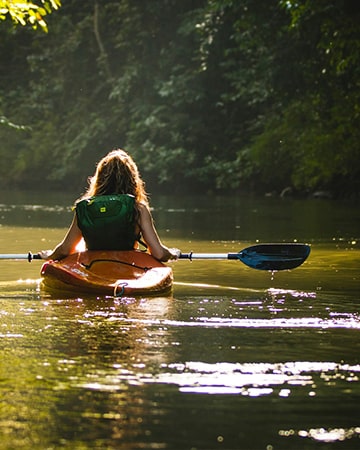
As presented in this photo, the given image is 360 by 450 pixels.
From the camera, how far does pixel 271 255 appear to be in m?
11.3

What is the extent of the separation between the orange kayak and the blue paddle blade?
950 millimetres

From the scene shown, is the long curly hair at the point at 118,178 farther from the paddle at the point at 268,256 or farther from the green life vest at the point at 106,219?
the paddle at the point at 268,256

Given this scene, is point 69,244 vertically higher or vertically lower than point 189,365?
higher

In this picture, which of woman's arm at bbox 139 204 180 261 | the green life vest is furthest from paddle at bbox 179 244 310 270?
the green life vest

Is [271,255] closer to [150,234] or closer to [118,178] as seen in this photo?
[150,234]

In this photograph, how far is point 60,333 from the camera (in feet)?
25.8

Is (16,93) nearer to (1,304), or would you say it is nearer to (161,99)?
(161,99)

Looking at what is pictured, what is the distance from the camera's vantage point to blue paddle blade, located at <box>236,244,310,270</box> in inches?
438

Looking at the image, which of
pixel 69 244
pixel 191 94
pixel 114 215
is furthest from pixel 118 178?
pixel 191 94

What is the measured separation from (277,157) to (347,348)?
32742 millimetres

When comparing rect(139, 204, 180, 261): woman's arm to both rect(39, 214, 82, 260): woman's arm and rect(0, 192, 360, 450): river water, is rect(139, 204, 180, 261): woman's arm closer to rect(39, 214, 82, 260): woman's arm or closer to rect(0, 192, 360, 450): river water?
rect(0, 192, 360, 450): river water

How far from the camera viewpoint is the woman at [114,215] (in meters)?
10.5

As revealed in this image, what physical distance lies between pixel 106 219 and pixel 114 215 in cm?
7

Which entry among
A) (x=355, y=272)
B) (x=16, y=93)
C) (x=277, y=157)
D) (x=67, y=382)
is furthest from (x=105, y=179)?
(x=16, y=93)
